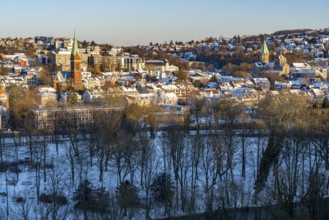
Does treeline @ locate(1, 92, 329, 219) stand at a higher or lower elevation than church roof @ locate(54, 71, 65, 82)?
lower

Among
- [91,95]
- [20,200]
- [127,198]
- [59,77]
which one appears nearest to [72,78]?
[59,77]

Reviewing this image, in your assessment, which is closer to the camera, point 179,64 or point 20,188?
point 20,188

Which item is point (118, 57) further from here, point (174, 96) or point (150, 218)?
point (150, 218)

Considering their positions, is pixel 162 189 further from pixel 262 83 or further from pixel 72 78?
pixel 262 83

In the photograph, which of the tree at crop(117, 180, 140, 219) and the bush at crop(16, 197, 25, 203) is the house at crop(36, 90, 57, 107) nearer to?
the bush at crop(16, 197, 25, 203)

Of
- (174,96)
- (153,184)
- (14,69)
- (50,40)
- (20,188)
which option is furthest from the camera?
(50,40)

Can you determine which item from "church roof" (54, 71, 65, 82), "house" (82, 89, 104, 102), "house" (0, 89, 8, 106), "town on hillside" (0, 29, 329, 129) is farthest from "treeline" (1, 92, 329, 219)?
"church roof" (54, 71, 65, 82)

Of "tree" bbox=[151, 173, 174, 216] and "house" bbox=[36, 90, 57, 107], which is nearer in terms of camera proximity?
"tree" bbox=[151, 173, 174, 216]

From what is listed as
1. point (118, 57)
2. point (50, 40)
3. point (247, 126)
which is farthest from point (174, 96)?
point (50, 40)

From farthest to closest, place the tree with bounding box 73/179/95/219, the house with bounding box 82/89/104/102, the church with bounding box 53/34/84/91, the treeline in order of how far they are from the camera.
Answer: the church with bounding box 53/34/84/91
the house with bounding box 82/89/104/102
the tree with bounding box 73/179/95/219
the treeline
